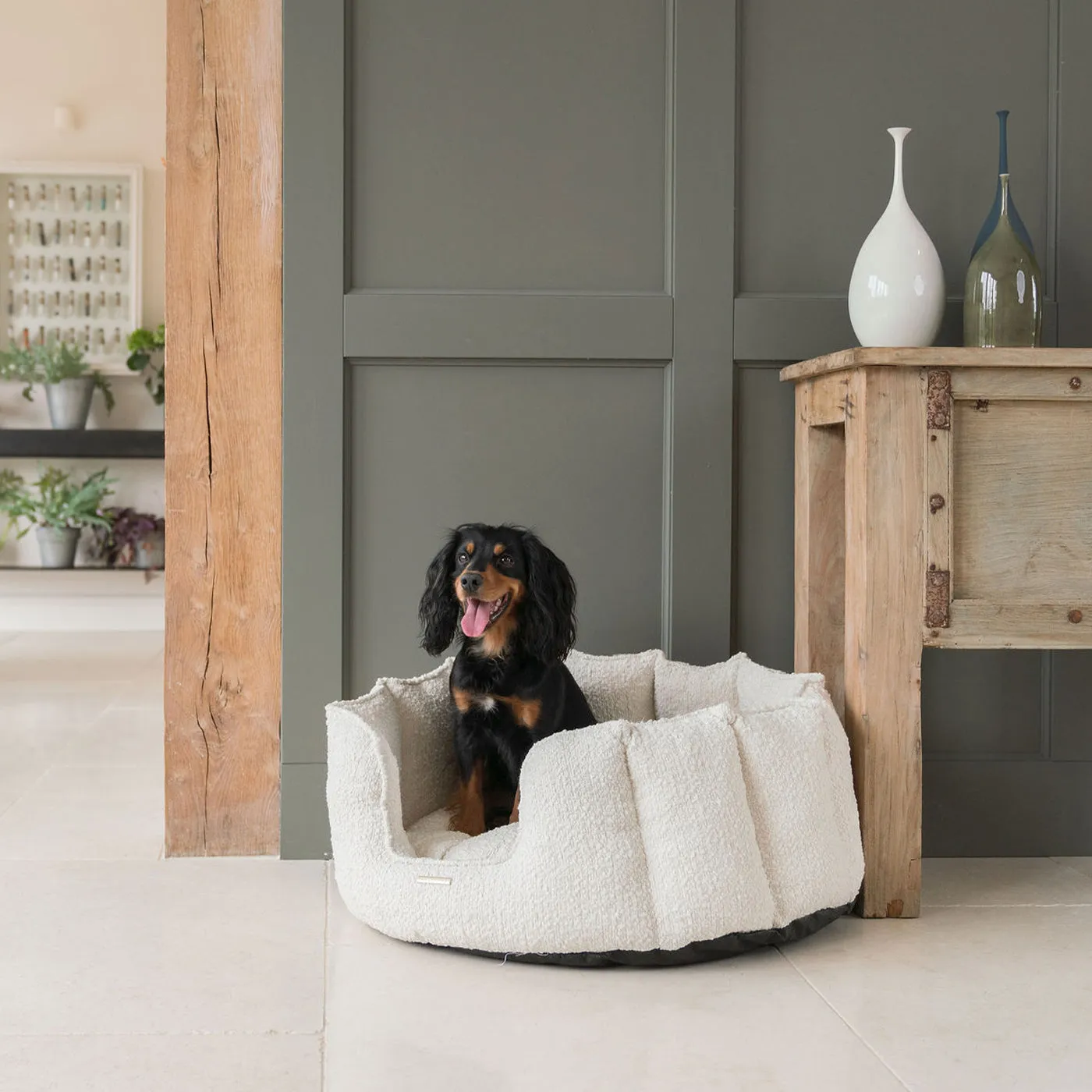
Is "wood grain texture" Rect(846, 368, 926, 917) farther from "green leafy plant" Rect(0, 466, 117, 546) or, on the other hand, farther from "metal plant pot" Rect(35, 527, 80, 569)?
"metal plant pot" Rect(35, 527, 80, 569)

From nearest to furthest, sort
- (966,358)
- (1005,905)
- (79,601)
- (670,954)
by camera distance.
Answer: (670,954) → (966,358) → (1005,905) → (79,601)

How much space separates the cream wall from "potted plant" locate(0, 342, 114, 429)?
5.6 inches

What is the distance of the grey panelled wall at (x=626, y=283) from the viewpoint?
7.30 feet

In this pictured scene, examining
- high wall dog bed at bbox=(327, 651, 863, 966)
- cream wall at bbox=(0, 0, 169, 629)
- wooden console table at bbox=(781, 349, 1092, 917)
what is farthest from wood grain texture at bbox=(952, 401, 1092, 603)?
cream wall at bbox=(0, 0, 169, 629)

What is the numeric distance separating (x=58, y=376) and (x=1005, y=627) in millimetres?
5139

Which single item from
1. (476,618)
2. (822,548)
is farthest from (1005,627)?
(476,618)

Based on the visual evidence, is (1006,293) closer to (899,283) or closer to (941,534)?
(899,283)

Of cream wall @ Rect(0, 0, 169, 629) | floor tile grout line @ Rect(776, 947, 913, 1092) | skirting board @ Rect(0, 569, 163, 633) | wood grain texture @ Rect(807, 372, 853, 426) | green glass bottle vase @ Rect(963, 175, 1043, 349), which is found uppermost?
cream wall @ Rect(0, 0, 169, 629)

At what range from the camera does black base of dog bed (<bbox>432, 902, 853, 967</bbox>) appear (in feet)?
5.46

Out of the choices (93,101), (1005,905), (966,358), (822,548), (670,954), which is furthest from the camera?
(93,101)

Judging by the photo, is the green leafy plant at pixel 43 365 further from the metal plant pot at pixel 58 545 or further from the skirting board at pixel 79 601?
the skirting board at pixel 79 601

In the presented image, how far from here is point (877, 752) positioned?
1938 mm

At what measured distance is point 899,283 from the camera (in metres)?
2.03

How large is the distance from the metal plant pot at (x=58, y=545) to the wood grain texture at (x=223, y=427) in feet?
13.3
